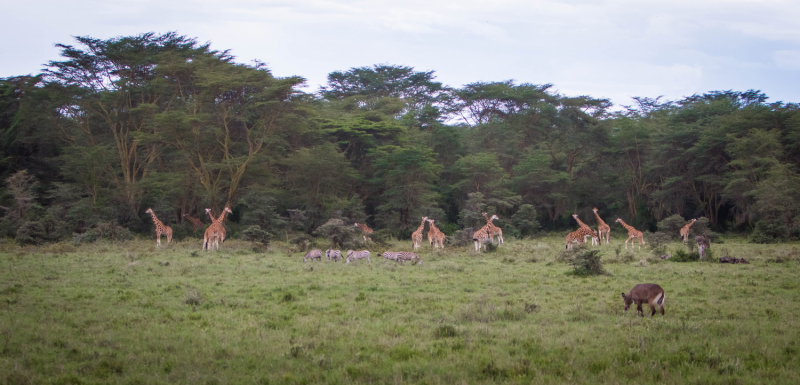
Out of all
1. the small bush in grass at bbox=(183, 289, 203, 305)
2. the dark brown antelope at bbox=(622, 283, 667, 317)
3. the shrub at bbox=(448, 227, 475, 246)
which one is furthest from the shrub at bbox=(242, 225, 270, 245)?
the dark brown antelope at bbox=(622, 283, 667, 317)

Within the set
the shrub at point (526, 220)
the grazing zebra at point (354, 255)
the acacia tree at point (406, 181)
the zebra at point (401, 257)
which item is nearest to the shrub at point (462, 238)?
the acacia tree at point (406, 181)

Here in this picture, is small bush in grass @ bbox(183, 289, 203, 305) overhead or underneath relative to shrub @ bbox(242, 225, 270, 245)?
underneath

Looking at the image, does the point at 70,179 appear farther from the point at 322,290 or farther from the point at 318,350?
the point at 318,350

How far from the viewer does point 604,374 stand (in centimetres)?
586

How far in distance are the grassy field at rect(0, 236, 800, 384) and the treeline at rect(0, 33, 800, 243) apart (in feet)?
46.7

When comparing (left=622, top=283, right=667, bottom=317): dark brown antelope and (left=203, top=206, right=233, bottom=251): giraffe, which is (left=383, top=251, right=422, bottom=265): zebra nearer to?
(left=203, top=206, right=233, bottom=251): giraffe

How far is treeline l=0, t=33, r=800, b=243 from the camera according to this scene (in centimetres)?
2780

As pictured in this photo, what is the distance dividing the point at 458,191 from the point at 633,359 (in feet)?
100

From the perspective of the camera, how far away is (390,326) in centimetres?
824

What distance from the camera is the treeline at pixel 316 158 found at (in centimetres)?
2780

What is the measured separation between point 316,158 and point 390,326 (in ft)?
74.8

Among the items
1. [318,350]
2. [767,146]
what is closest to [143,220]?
[318,350]

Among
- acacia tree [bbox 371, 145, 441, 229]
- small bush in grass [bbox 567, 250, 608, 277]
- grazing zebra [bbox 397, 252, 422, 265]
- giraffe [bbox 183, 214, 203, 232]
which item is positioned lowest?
grazing zebra [bbox 397, 252, 422, 265]

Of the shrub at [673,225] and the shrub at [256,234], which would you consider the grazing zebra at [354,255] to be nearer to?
the shrub at [256,234]
